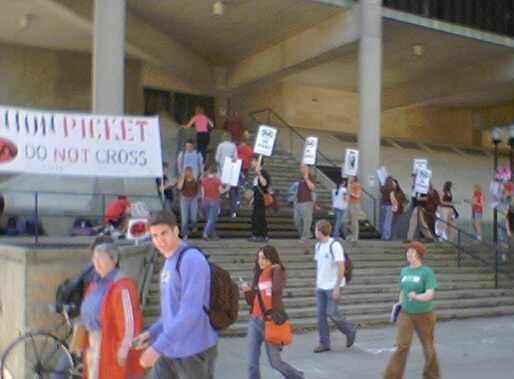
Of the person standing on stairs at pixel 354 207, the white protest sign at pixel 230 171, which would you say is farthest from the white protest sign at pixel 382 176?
the white protest sign at pixel 230 171

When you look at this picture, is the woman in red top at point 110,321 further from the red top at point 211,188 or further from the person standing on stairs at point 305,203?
the person standing on stairs at point 305,203

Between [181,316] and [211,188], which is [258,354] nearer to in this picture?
[181,316]

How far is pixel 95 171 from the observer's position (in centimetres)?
892

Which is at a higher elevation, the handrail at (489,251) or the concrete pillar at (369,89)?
the concrete pillar at (369,89)

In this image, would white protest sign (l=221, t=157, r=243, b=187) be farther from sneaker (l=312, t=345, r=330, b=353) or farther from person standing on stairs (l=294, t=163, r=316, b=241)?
sneaker (l=312, t=345, r=330, b=353)

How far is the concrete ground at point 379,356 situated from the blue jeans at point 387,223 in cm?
563

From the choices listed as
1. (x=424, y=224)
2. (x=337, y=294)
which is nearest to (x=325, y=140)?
(x=424, y=224)

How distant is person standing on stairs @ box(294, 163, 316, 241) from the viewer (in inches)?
584

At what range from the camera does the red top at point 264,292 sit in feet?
22.3

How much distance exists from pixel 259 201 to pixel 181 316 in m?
10.0

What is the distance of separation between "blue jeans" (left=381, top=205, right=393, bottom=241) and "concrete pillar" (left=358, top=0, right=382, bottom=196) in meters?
2.63

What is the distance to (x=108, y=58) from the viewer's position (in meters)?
17.2

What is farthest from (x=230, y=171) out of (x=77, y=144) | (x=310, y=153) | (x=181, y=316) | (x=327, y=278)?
(x=181, y=316)

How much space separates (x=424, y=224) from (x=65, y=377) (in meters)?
12.7
